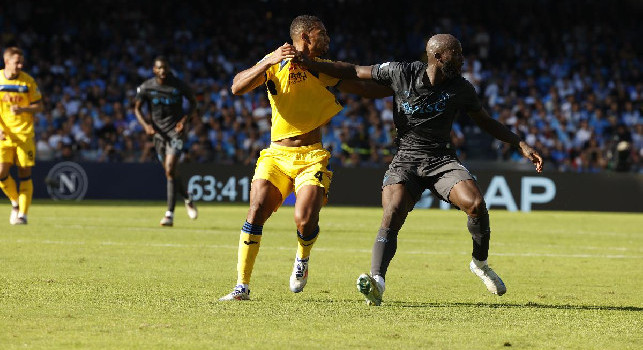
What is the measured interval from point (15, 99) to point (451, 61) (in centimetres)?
917

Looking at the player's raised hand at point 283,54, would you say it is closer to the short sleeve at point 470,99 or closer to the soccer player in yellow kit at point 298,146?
the soccer player in yellow kit at point 298,146

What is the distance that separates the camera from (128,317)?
7.13 metres

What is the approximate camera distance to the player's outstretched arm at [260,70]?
8.05 meters

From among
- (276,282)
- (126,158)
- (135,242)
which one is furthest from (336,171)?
(276,282)

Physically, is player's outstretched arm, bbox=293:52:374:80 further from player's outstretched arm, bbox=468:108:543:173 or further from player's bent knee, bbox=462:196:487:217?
A: player's bent knee, bbox=462:196:487:217

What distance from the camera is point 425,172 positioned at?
8703 millimetres

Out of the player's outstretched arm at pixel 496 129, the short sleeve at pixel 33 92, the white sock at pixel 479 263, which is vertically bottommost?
the white sock at pixel 479 263

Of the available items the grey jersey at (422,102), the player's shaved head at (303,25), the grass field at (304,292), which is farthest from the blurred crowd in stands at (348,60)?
the grey jersey at (422,102)

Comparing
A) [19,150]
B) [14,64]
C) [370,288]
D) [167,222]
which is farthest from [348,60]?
[370,288]

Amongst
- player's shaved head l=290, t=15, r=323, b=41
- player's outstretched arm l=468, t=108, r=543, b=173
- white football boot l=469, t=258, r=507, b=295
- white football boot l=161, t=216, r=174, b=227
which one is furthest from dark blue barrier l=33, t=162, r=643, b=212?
player's shaved head l=290, t=15, r=323, b=41

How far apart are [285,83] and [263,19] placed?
28.4m

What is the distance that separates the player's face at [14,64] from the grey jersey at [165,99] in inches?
94.1

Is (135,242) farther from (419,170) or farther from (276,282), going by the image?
(419,170)

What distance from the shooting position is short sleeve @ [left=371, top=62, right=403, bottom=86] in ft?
28.2
